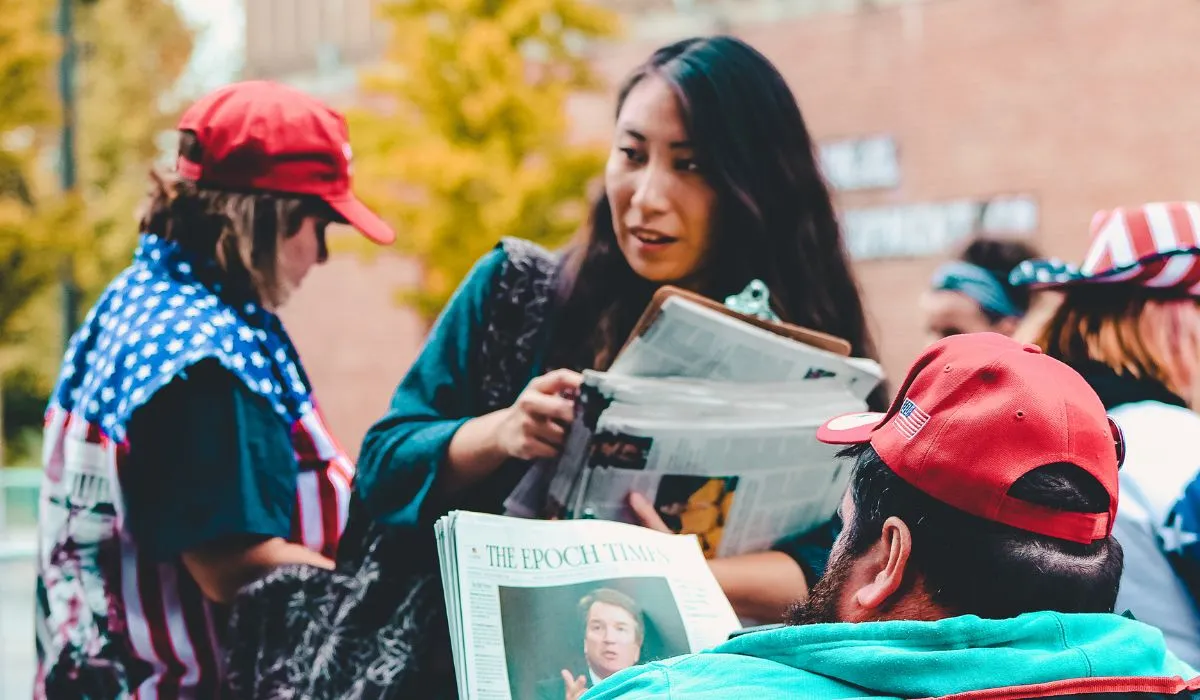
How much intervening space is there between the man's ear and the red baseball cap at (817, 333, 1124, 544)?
2.0 inches

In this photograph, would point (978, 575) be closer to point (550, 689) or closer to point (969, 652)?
point (969, 652)

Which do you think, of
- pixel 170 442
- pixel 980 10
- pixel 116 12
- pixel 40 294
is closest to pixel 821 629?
pixel 170 442

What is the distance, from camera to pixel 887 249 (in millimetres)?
14656

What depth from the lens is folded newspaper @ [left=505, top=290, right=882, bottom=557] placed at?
1.55 m

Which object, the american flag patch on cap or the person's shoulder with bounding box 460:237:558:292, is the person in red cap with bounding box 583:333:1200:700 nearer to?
the american flag patch on cap

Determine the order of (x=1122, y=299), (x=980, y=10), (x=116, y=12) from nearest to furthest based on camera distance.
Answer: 1. (x=1122, y=299)
2. (x=980, y=10)
3. (x=116, y=12)

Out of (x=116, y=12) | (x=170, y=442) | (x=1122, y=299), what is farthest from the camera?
(x=116, y=12)

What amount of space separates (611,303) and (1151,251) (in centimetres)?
113

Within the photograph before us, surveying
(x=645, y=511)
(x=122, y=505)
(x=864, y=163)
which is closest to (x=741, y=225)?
(x=645, y=511)

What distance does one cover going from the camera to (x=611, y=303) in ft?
6.16

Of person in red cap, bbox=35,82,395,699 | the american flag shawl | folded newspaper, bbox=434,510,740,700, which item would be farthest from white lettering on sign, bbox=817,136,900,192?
folded newspaper, bbox=434,510,740,700

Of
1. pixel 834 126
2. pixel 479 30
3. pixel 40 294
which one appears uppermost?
pixel 479 30

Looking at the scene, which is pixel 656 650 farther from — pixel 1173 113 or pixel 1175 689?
pixel 1173 113

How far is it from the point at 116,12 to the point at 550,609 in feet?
84.2
